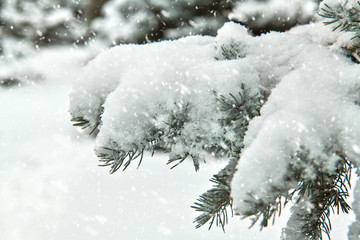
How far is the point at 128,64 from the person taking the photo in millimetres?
782

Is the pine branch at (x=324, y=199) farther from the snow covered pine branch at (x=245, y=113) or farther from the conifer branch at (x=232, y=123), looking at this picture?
the conifer branch at (x=232, y=123)

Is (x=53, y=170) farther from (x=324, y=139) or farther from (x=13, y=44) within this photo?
(x=324, y=139)

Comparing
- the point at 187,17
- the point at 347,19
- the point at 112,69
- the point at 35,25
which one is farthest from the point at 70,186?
the point at 347,19

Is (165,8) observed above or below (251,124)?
below

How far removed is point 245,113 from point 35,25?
2914mm

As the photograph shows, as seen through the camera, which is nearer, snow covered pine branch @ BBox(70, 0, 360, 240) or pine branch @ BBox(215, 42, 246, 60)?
snow covered pine branch @ BBox(70, 0, 360, 240)

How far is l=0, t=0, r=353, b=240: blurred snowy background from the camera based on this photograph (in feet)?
7.76

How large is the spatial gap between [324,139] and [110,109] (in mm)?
431

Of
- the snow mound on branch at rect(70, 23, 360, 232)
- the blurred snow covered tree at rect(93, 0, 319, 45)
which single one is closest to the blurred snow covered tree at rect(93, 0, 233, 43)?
the blurred snow covered tree at rect(93, 0, 319, 45)

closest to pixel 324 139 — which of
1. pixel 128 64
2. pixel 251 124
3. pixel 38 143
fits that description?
pixel 251 124

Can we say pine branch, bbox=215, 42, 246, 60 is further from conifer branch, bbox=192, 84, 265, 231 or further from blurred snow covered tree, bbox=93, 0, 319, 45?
blurred snow covered tree, bbox=93, 0, 319, 45

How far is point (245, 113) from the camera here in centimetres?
66

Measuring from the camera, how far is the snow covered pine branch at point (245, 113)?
52 centimetres

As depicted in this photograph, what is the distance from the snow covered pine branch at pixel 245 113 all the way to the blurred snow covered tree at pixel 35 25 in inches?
90.4
